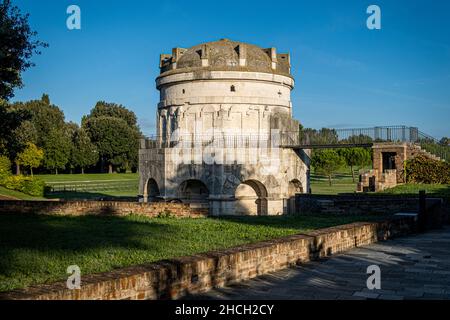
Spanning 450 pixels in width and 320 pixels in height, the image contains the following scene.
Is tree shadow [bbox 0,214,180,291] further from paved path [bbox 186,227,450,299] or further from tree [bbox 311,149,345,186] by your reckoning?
tree [bbox 311,149,345,186]

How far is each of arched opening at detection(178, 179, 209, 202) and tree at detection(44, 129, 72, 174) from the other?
43.2 metres

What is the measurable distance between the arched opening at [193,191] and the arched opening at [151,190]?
2.44 meters

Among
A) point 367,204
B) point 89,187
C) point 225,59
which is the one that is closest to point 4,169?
point 89,187

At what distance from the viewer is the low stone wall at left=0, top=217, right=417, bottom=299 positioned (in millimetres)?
6232

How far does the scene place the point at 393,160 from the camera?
27828 millimetres

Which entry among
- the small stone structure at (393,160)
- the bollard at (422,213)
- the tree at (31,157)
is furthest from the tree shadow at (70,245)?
the tree at (31,157)

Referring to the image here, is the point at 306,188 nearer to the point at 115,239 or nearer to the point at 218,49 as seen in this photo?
the point at 218,49

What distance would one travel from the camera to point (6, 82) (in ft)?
55.6

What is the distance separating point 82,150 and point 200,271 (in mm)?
65164

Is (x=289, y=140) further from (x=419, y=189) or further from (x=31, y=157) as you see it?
(x=31, y=157)

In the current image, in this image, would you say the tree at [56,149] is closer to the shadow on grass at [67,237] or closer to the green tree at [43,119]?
the green tree at [43,119]

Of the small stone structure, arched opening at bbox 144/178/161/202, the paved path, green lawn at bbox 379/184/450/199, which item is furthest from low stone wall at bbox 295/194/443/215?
arched opening at bbox 144/178/161/202
